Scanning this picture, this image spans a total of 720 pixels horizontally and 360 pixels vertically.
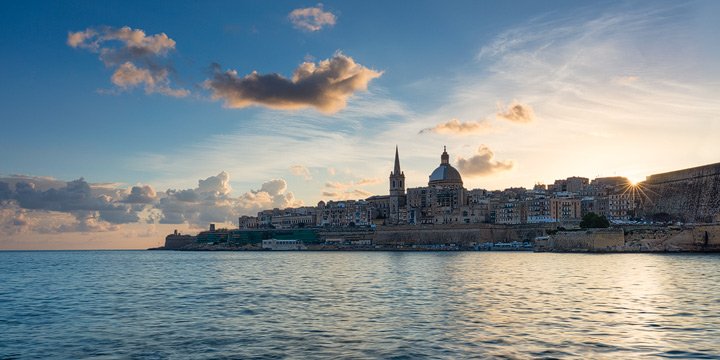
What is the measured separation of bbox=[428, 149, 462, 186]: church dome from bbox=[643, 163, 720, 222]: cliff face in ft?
155

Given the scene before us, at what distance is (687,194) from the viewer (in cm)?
10425

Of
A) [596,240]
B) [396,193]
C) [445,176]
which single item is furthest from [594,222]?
[396,193]

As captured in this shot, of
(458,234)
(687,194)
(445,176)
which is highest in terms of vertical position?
(445,176)

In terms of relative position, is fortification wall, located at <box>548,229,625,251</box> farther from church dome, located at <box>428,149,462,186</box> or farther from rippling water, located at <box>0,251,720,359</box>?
church dome, located at <box>428,149,462,186</box>

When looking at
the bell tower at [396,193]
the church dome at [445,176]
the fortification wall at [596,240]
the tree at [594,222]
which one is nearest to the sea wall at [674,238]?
the fortification wall at [596,240]

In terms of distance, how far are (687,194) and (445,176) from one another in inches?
2382

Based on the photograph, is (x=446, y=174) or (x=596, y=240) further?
(x=446, y=174)

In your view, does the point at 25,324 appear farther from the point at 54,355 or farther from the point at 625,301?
the point at 625,301

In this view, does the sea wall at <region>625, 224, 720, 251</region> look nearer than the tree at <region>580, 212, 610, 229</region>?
Yes

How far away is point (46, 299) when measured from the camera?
34719mm

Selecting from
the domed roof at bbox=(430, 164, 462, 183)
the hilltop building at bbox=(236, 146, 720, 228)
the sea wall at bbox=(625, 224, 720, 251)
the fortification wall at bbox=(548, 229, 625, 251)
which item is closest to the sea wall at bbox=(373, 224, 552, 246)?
the hilltop building at bbox=(236, 146, 720, 228)

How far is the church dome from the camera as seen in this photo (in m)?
156

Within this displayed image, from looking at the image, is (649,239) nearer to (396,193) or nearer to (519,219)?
(519,219)

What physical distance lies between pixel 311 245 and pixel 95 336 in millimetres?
132065
